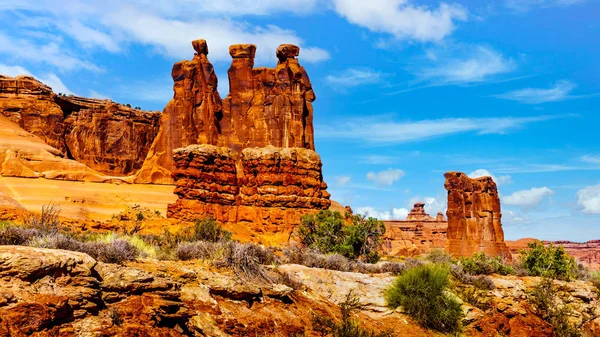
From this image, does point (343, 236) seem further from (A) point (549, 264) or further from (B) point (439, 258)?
(A) point (549, 264)

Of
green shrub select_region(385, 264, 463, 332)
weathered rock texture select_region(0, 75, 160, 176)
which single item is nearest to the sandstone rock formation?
weathered rock texture select_region(0, 75, 160, 176)

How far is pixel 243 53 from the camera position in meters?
67.4

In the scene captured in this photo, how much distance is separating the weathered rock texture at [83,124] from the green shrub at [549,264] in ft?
233

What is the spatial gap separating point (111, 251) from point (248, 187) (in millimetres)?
24619

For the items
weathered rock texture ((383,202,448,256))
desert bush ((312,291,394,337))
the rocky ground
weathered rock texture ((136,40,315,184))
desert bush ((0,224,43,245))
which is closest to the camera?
the rocky ground

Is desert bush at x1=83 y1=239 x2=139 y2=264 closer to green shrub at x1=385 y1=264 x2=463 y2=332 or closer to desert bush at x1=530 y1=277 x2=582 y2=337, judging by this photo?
green shrub at x1=385 y1=264 x2=463 y2=332

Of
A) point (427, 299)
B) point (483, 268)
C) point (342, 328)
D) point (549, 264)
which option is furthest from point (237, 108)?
point (342, 328)

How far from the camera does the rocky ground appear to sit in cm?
889

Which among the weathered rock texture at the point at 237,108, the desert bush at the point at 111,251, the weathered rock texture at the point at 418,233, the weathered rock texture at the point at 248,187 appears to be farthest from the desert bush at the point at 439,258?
the weathered rock texture at the point at 418,233

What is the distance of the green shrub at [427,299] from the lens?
47.2ft

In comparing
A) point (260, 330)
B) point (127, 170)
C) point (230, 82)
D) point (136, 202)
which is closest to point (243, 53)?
point (230, 82)

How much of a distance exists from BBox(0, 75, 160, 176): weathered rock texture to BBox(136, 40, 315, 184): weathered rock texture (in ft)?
64.1

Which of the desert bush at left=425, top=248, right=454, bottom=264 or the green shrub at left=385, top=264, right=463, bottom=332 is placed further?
the desert bush at left=425, top=248, right=454, bottom=264

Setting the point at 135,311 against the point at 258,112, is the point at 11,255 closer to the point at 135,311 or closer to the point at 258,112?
the point at 135,311
